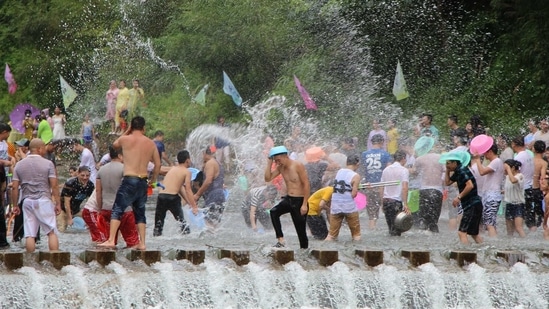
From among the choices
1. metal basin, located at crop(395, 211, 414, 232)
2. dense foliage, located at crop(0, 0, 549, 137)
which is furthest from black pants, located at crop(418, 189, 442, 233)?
dense foliage, located at crop(0, 0, 549, 137)

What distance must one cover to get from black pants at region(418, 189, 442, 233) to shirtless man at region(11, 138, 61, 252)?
6.05 m

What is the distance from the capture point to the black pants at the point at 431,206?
17453mm

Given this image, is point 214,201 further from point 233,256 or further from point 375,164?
point 233,256

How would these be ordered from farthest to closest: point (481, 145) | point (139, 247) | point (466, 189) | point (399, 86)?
point (399, 86), point (481, 145), point (466, 189), point (139, 247)

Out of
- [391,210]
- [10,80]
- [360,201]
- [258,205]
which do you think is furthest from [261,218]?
[10,80]

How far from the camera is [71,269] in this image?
39.5 feet

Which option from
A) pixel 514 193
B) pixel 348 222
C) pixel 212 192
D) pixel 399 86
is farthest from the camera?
pixel 399 86

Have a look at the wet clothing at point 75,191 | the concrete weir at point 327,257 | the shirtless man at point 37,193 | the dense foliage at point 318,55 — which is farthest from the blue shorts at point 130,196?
the dense foliage at point 318,55

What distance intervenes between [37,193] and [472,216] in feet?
18.3

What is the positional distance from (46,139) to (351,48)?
8390 millimetres

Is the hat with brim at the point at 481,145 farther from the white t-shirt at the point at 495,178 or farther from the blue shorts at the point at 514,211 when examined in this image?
the blue shorts at the point at 514,211

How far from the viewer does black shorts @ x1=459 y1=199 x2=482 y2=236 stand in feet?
49.5

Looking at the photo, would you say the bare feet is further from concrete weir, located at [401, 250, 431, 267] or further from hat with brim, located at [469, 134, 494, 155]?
hat with brim, located at [469, 134, 494, 155]

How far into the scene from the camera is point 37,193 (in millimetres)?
13766
